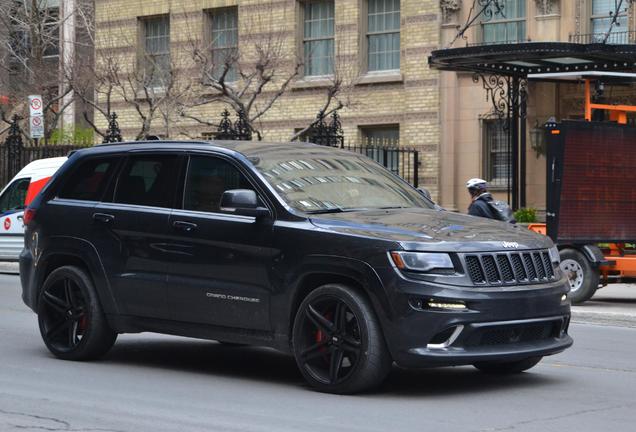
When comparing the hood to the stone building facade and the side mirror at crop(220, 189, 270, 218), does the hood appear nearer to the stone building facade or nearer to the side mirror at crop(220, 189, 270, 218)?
the side mirror at crop(220, 189, 270, 218)

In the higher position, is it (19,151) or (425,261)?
(19,151)

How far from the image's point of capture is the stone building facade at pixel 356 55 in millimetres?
28656

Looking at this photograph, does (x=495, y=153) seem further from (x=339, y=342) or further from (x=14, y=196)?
(x=339, y=342)

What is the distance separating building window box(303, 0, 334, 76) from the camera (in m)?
30.7

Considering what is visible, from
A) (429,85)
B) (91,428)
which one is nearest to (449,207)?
(429,85)

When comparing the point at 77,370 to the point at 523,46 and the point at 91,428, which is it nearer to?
the point at 91,428

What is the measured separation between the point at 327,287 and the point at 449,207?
1972 cm

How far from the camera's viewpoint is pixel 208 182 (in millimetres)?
10125

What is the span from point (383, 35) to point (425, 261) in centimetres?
2162

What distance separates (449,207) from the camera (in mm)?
28484

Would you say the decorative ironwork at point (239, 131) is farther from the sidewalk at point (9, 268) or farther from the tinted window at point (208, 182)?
the tinted window at point (208, 182)

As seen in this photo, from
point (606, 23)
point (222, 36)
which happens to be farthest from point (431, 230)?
point (222, 36)

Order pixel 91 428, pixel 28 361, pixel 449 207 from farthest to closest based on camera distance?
pixel 449 207
pixel 28 361
pixel 91 428

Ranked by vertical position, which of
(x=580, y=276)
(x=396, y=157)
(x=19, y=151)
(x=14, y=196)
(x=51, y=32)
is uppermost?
(x=51, y=32)
